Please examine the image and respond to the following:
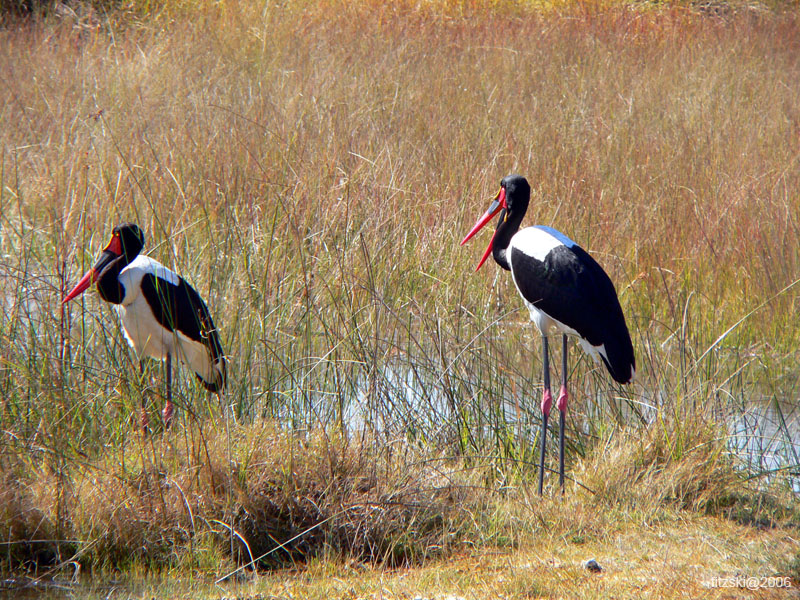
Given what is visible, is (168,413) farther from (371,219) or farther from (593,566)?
(371,219)

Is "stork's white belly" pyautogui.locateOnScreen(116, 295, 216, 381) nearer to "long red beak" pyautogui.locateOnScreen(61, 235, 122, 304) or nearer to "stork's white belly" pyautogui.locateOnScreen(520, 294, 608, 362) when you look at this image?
"long red beak" pyautogui.locateOnScreen(61, 235, 122, 304)

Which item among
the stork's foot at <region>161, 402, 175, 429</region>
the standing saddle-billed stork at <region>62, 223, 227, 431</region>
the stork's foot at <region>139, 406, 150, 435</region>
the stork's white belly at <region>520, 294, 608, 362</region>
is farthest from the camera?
the standing saddle-billed stork at <region>62, 223, 227, 431</region>

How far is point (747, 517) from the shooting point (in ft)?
9.01

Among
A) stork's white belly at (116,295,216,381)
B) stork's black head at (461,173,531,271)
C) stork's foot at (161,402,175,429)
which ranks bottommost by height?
stork's foot at (161,402,175,429)

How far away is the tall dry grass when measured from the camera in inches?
111

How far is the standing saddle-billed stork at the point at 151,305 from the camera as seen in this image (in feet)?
10.3

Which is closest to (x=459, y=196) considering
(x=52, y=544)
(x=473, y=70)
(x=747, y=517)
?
(x=473, y=70)

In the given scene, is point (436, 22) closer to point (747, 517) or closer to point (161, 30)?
point (161, 30)

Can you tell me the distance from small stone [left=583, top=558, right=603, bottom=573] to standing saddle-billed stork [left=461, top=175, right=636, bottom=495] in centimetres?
45

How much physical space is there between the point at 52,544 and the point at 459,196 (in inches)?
119

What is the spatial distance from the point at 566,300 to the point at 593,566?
0.88m

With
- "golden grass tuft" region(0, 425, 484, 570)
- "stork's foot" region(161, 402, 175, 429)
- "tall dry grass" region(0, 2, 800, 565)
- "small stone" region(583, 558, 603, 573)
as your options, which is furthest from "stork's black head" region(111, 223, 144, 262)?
"small stone" region(583, 558, 603, 573)

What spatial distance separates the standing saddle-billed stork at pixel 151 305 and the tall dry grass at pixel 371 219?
0.08m

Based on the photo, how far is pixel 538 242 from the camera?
10.2 feet
